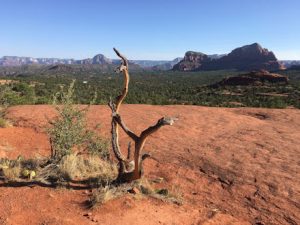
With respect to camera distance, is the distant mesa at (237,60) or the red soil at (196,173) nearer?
the red soil at (196,173)

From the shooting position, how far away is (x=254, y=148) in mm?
10273

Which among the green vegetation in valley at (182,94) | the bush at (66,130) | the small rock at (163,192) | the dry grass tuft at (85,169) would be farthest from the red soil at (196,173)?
the green vegetation in valley at (182,94)

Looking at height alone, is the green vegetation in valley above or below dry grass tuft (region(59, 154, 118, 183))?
below

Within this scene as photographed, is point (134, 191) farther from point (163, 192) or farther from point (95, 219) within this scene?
point (95, 219)

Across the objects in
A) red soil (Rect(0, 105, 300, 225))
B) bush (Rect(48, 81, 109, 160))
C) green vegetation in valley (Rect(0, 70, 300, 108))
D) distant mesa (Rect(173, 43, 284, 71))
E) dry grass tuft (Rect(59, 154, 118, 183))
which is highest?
distant mesa (Rect(173, 43, 284, 71))

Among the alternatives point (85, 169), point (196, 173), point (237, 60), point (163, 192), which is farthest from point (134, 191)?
point (237, 60)

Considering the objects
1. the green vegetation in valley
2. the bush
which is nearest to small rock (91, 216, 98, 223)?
the bush

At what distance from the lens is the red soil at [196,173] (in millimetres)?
5633

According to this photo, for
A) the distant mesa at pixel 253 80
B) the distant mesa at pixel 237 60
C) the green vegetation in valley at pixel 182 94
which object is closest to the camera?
the green vegetation in valley at pixel 182 94

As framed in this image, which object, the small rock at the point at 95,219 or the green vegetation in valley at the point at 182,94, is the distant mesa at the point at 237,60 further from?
the small rock at the point at 95,219

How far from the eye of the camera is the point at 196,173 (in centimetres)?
811

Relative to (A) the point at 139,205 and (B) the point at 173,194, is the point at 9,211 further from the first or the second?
(B) the point at 173,194

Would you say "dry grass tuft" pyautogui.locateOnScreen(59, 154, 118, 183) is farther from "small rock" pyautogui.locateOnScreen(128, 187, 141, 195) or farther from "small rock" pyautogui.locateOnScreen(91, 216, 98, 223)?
"small rock" pyautogui.locateOnScreen(91, 216, 98, 223)

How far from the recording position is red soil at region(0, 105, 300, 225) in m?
5.63
